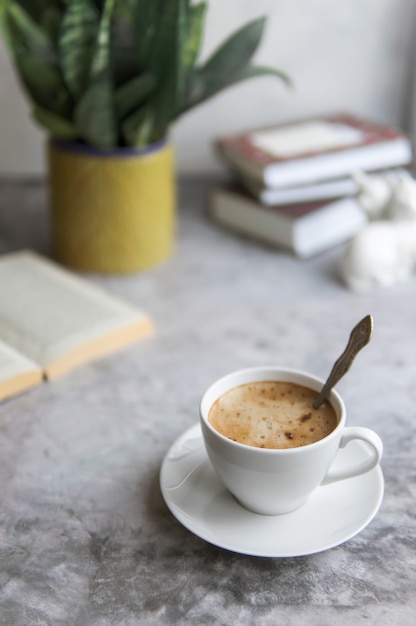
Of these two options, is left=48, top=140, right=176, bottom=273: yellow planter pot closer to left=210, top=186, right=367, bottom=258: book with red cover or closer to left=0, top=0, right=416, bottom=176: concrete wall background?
left=210, top=186, right=367, bottom=258: book with red cover

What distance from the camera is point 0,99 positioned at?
4.04 feet

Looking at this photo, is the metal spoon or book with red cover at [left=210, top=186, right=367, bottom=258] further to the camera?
book with red cover at [left=210, top=186, right=367, bottom=258]

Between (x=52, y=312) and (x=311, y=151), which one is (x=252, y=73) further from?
(x=52, y=312)

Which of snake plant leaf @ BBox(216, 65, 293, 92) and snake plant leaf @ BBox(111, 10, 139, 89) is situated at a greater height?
snake plant leaf @ BBox(111, 10, 139, 89)

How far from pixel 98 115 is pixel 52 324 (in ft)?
0.80

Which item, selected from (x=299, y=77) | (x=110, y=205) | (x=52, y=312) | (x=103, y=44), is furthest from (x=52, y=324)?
(x=299, y=77)

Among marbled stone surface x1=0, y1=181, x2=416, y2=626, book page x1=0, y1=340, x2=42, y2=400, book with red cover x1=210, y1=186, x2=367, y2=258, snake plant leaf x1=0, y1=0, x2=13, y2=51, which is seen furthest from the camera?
book with red cover x1=210, y1=186, x2=367, y2=258

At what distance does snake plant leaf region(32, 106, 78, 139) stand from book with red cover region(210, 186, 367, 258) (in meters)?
0.27

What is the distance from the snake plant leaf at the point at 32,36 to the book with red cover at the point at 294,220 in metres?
0.33

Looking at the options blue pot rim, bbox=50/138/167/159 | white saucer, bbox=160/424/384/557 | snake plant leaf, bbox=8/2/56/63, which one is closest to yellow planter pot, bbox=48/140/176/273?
blue pot rim, bbox=50/138/167/159

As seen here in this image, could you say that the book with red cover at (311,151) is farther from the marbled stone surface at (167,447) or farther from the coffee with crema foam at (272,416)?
the coffee with crema foam at (272,416)

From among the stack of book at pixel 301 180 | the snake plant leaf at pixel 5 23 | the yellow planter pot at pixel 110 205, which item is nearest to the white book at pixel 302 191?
the stack of book at pixel 301 180

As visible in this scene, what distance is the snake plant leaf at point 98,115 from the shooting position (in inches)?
34.7

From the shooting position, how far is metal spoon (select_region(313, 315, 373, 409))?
1.95ft
